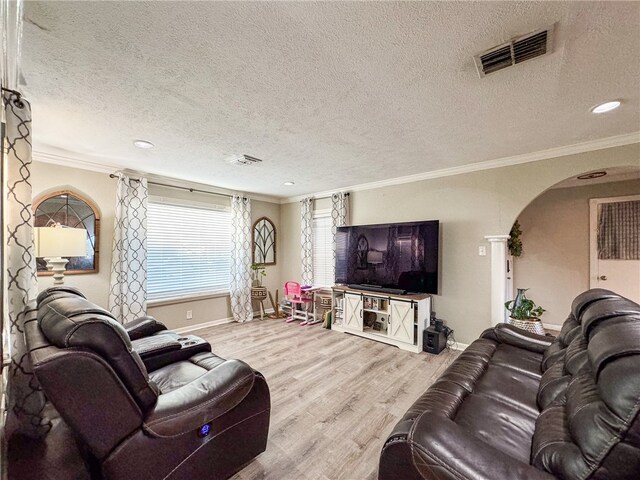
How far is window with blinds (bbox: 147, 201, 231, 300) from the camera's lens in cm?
407

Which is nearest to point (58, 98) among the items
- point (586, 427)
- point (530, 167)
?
point (586, 427)

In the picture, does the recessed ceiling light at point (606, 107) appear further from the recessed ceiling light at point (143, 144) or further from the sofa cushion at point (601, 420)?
the recessed ceiling light at point (143, 144)

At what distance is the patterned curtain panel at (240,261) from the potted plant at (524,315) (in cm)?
406

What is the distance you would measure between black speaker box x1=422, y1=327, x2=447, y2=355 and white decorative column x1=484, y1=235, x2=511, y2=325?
653 millimetres

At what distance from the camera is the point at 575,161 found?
2.84 meters

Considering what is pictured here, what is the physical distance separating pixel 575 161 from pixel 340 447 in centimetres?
359

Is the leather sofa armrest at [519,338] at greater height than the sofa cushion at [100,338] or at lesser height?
lesser

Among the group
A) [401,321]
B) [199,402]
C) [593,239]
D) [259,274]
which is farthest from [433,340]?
[259,274]

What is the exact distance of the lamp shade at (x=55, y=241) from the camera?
2430 millimetres

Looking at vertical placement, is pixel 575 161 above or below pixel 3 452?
above

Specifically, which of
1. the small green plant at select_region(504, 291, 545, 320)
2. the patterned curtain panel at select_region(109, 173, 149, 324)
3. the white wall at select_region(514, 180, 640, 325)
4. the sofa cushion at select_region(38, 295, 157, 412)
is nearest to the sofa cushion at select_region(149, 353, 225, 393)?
the sofa cushion at select_region(38, 295, 157, 412)

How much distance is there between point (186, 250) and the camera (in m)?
4.43

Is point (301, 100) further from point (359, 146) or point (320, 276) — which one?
point (320, 276)

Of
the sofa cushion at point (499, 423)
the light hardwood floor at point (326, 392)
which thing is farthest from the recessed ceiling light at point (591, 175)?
the sofa cushion at point (499, 423)
